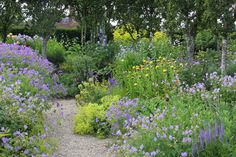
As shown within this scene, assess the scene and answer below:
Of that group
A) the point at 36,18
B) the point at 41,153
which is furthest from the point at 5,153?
the point at 36,18

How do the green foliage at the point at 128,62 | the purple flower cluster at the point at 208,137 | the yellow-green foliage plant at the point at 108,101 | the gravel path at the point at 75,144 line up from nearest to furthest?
the purple flower cluster at the point at 208,137 < the gravel path at the point at 75,144 < the yellow-green foliage plant at the point at 108,101 < the green foliage at the point at 128,62

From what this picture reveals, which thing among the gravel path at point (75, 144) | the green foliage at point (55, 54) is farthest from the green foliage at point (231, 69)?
the green foliage at point (55, 54)

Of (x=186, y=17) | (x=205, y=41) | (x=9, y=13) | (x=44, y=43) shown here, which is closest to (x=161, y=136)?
(x=186, y=17)

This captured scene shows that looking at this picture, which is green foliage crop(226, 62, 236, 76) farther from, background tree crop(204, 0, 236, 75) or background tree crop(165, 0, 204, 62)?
background tree crop(165, 0, 204, 62)

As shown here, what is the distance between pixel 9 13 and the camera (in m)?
13.6

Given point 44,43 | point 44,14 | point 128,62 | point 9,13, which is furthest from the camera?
Answer: point 9,13

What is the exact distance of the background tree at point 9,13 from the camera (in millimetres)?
13305

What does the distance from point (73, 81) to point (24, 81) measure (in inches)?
167


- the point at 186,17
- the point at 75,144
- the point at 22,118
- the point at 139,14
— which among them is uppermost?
the point at 139,14

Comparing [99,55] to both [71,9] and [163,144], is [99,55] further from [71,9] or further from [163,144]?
[163,144]

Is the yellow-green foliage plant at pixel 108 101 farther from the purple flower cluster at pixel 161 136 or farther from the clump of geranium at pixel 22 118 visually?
the purple flower cluster at pixel 161 136

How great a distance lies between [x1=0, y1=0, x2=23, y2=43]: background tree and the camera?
43.7 feet

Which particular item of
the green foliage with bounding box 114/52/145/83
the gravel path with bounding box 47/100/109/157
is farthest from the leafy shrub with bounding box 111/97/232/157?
the green foliage with bounding box 114/52/145/83

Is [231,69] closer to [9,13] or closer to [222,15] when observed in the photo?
[222,15]
